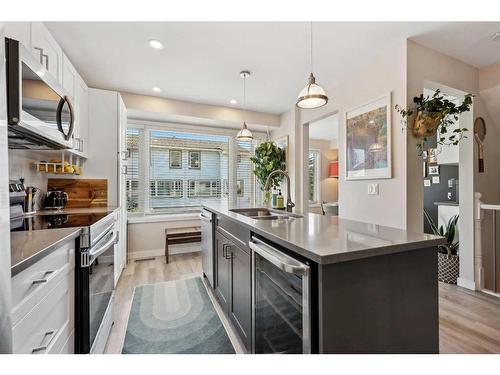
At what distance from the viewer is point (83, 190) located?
288cm

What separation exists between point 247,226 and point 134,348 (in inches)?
49.2

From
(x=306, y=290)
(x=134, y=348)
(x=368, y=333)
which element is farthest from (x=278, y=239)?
(x=134, y=348)

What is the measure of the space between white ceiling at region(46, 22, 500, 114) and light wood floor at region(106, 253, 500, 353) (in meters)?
2.57

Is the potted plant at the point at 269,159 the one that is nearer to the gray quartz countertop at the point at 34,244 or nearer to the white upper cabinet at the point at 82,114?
the white upper cabinet at the point at 82,114

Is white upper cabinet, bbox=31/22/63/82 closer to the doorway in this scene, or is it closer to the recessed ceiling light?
the recessed ceiling light

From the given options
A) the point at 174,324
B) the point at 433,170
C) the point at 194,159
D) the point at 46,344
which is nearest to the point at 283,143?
the point at 194,159

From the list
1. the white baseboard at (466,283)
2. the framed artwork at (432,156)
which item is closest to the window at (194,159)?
the framed artwork at (432,156)

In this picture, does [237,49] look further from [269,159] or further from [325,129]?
[325,129]

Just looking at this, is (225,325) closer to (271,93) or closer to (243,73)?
(243,73)

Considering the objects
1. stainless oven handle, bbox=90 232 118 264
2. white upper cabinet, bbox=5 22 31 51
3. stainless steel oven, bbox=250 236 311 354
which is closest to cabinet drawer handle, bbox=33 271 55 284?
stainless oven handle, bbox=90 232 118 264

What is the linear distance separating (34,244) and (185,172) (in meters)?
3.51

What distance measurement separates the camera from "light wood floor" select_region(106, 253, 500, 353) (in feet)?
5.59

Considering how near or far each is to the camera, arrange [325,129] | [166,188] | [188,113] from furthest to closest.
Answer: [325,129], [166,188], [188,113]

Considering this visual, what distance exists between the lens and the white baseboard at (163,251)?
387 cm
